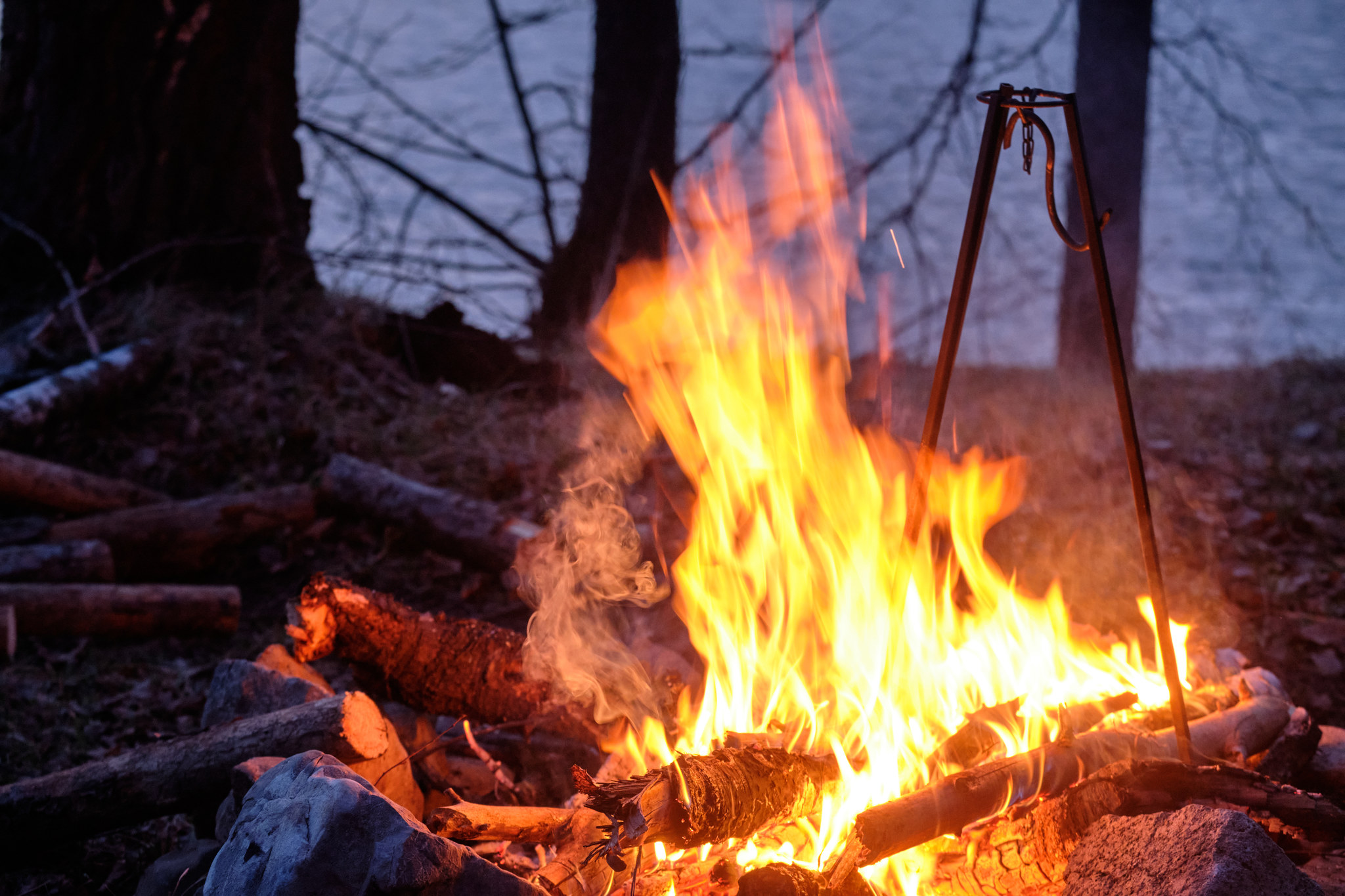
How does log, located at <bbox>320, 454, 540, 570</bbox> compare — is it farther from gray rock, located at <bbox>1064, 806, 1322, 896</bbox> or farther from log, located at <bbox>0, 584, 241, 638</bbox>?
gray rock, located at <bbox>1064, 806, 1322, 896</bbox>

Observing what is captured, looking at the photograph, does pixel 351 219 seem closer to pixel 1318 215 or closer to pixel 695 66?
pixel 695 66

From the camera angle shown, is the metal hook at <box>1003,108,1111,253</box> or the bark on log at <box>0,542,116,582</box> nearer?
the metal hook at <box>1003,108,1111,253</box>

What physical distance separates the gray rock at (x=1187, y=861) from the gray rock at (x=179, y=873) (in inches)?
83.1

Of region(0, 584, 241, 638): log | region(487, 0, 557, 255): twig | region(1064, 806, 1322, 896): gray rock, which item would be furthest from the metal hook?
region(487, 0, 557, 255): twig

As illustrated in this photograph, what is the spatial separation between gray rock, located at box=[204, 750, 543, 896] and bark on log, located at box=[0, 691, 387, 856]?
1.75ft

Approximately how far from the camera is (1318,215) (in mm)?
12891

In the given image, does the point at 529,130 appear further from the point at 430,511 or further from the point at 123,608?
the point at 123,608

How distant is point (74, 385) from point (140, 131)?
79.7 inches

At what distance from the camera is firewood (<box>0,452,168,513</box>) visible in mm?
4281

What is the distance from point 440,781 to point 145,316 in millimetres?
4370

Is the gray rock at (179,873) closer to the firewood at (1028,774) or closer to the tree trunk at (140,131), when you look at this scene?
the firewood at (1028,774)

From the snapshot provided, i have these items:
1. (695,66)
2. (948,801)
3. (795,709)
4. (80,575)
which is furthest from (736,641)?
(695,66)

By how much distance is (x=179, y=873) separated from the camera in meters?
2.23

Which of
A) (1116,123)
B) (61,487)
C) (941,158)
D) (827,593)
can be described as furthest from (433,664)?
(941,158)
